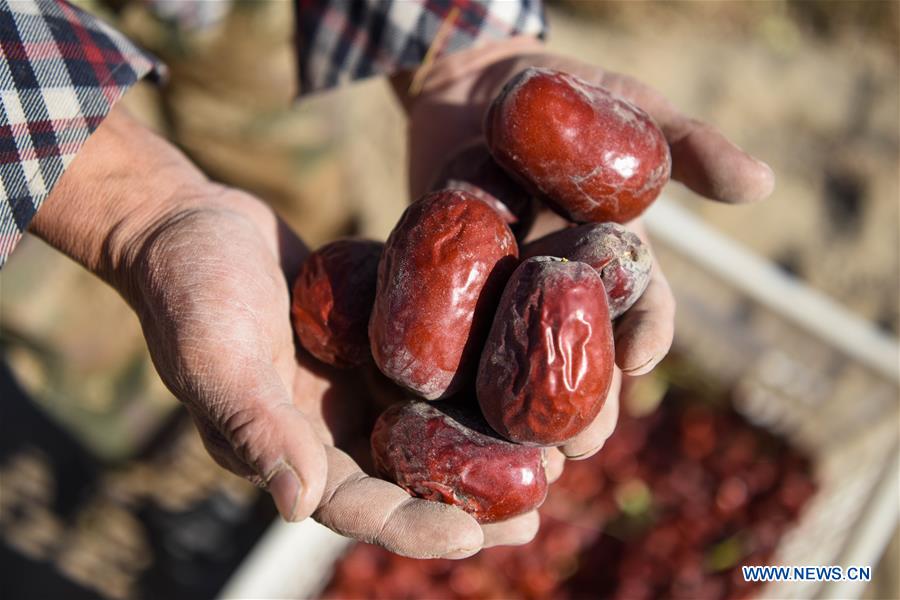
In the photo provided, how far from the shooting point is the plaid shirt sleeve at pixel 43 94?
210 cm

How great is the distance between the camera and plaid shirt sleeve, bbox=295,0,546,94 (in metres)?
3.09

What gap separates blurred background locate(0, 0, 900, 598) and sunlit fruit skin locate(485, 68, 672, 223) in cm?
169

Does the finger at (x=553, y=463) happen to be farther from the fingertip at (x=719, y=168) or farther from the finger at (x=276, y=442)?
the fingertip at (x=719, y=168)

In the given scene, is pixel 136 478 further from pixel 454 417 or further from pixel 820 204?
pixel 820 204

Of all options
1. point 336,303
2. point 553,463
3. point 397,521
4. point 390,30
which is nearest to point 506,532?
point 553,463

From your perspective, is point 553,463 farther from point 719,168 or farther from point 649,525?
point 649,525

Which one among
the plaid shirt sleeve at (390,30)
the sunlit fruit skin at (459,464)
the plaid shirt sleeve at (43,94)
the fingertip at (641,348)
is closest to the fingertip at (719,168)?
the fingertip at (641,348)

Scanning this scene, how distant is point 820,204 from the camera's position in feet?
19.1

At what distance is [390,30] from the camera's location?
10.4ft

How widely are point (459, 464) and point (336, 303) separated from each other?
629mm

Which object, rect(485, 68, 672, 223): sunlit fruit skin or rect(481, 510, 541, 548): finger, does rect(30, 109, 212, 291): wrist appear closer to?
rect(485, 68, 672, 223): sunlit fruit skin

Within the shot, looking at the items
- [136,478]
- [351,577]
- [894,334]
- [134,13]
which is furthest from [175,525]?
[894,334]

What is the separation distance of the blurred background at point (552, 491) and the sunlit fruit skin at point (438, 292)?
1.80 meters

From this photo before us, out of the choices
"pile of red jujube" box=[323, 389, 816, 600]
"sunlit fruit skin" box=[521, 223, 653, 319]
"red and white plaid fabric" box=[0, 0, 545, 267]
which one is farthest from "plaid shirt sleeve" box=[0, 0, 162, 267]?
"pile of red jujube" box=[323, 389, 816, 600]
